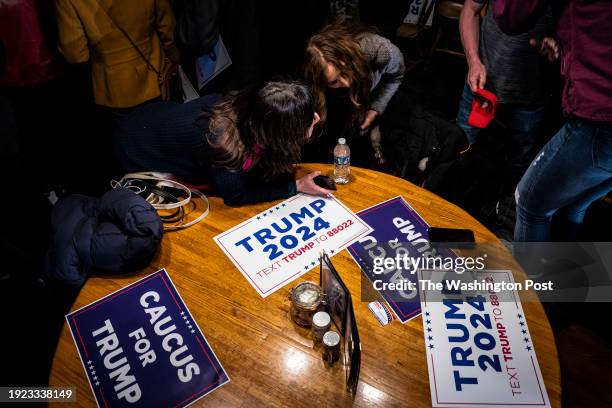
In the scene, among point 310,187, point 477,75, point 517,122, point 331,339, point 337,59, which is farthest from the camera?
point 517,122

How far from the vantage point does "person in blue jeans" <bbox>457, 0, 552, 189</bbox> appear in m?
2.03

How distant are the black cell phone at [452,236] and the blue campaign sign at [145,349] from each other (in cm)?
90

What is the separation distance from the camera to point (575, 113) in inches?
58.9

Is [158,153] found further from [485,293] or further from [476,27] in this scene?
[476,27]

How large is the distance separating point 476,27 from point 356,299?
5.36 ft

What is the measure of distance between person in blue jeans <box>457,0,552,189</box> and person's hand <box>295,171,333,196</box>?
3.37 feet

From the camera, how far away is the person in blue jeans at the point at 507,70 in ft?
6.65

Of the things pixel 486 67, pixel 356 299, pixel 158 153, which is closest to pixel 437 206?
pixel 356 299

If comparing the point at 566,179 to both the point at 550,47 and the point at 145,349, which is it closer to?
the point at 550,47

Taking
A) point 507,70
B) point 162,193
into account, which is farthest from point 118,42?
point 507,70

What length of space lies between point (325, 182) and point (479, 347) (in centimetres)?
88

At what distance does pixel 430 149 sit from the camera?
2.19 metres

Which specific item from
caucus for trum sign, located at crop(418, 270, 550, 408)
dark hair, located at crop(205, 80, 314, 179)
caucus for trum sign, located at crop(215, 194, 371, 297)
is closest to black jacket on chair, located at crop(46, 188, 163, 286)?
caucus for trum sign, located at crop(215, 194, 371, 297)

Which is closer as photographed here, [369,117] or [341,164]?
[341,164]
